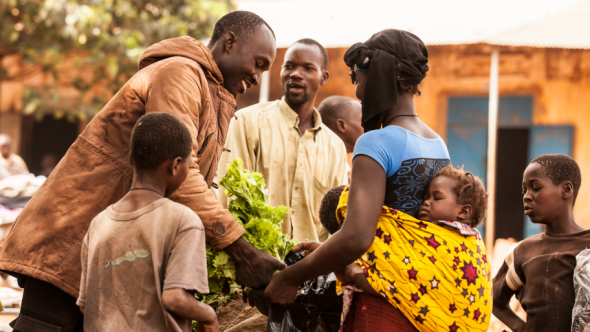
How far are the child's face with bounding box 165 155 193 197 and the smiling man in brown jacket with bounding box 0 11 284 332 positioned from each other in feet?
0.36

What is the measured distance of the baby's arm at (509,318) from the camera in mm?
3447

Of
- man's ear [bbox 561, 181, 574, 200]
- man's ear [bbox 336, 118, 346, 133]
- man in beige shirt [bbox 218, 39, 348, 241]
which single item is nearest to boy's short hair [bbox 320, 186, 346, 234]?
man in beige shirt [bbox 218, 39, 348, 241]

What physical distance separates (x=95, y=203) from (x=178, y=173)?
477 mm

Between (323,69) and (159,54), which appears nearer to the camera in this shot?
(159,54)

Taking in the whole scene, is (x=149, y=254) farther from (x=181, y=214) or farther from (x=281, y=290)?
(x=281, y=290)

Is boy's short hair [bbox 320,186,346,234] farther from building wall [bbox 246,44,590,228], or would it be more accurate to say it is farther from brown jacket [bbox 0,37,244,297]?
building wall [bbox 246,44,590,228]

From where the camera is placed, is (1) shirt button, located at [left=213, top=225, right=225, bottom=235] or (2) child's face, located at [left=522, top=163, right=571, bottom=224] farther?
(2) child's face, located at [left=522, top=163, right=571, bottom=224]

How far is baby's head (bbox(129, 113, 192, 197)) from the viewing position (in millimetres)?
2322

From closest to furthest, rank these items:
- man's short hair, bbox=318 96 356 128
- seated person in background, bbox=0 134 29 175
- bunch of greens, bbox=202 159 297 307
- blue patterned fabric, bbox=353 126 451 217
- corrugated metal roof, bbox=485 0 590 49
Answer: blue patterned fabric, bbox=353 126 451 217 < bunch of greens, bbox=202 159 297 307 < man's short hair, bbox=318 96 356 128 < corrugated metal roof, bbox=485 0 590 49 < seated person in background, bbox=0 134 29 175

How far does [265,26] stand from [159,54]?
1.99ft

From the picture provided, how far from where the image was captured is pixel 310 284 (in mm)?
2980

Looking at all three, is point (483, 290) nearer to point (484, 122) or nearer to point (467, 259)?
point (467, 259)

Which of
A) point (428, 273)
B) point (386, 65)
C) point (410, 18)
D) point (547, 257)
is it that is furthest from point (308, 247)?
point (410, 18)

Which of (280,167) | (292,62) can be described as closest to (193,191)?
(280,167)
